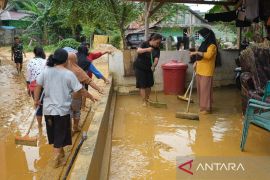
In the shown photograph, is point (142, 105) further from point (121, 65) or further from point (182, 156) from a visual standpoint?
point (182, 156)

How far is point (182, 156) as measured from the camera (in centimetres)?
522

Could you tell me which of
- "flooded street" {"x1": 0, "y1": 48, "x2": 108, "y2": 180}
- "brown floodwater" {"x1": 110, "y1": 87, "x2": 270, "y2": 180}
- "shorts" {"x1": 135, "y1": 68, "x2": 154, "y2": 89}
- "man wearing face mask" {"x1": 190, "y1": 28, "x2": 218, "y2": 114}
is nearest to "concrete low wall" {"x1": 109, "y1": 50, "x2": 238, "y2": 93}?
"brown floodwater" {"x1": 110, "y1": 87, "x2": 270, "y2": 180}

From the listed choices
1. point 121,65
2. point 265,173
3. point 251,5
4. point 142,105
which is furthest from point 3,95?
point 265,173

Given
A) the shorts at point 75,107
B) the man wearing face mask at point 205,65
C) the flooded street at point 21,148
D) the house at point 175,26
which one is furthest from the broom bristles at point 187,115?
the house at point 175,26

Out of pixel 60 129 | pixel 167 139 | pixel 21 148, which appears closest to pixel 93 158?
pixel 60 129

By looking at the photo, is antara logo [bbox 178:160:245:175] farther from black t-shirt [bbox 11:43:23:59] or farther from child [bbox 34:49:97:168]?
black t-shirt [bbox 11:43:23:59]

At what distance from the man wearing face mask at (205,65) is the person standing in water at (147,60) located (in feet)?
3.18

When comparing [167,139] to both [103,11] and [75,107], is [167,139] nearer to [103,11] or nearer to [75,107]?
[75,107]

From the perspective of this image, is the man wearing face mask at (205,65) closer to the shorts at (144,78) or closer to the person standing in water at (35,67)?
the shorts at (144,78)

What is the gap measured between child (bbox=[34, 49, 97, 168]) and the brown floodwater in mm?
819

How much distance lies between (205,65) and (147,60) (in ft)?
4.44

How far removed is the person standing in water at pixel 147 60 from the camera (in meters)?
7.99

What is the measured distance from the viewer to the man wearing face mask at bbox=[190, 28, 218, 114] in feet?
23.8

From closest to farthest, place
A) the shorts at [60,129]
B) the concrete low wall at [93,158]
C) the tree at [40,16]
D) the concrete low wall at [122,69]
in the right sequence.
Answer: the concrete low wall at [93,158] → the shorts at [60,129] → the concrete low wall at [122,69] → the tree at [40,16]
